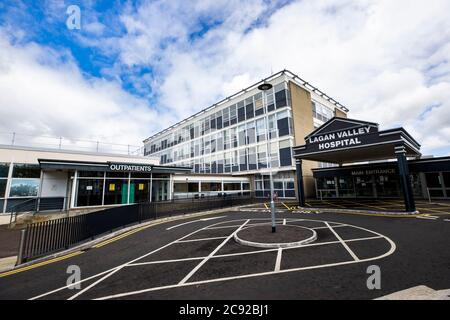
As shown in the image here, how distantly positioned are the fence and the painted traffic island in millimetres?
6924

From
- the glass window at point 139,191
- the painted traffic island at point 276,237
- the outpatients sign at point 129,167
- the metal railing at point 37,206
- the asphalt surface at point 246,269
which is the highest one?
the outpatients sign at point 129,167

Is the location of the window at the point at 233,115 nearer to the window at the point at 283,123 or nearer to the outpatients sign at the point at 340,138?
the window at the point at 283,123

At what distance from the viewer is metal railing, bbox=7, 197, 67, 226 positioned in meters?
14.3

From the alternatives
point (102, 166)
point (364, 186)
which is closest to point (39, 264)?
point (102, 166)

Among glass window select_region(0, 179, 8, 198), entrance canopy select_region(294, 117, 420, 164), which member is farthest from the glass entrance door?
glass window select_region(0, 179, 8, 198)

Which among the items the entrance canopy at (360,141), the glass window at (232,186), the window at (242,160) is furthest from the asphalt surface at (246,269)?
the window at (242,160)

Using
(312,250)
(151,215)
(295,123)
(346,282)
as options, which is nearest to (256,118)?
(295,123)

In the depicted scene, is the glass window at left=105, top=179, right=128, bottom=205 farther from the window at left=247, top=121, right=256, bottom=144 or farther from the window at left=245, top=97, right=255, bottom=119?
the window at left=245, top=97, right=255, bottom=119

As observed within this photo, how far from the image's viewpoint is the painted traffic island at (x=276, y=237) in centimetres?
723

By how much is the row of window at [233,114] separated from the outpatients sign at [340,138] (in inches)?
385

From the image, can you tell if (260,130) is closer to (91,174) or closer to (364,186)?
(364,186)

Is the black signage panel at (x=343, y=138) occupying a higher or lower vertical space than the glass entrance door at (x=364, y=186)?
higher
